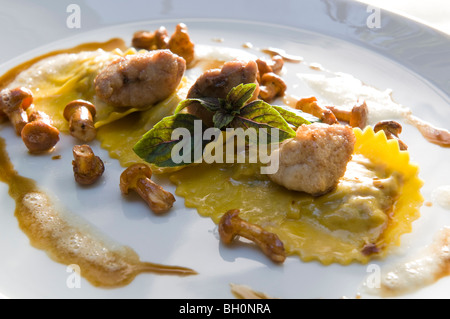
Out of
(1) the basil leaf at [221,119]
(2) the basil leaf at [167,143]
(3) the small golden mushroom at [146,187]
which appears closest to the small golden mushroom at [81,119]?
(3) the small golden mushroom at [146,187]

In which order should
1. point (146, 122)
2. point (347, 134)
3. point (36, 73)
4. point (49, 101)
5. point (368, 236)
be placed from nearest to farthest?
point (368, 236) → point (347, 134) → point (146, 122) → point (49, 101) → point (36, 73)

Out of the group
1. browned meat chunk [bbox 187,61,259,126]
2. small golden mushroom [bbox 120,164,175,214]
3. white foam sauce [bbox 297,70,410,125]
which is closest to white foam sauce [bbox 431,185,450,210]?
white foam sauce [bbox 297,70,410,125]

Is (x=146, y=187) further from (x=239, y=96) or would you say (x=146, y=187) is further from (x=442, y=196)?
(x=442, y=196)

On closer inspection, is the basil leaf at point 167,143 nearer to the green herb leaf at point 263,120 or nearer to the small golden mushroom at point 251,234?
the green herb leaf at point 263,120

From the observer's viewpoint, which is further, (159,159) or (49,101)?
(49,101)

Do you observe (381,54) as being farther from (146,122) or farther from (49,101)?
(49,101)

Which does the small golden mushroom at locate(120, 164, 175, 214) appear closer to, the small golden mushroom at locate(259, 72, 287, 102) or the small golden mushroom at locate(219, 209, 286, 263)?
the small golden mushroom at locate(219, 209, 286, 263)
